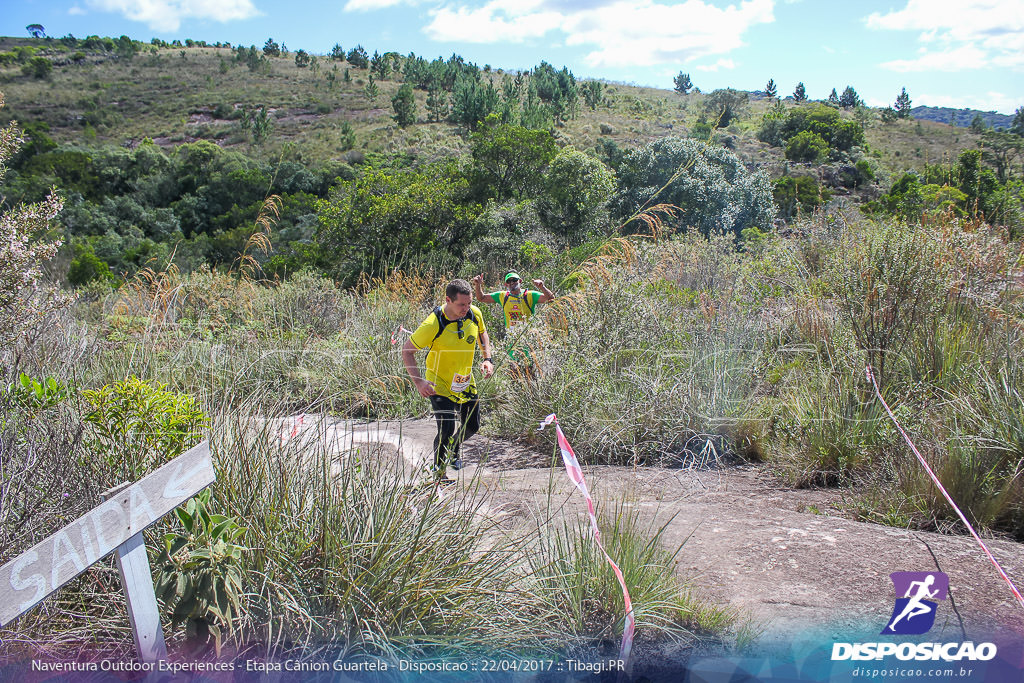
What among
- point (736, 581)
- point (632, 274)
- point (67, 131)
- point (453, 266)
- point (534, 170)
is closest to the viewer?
point (736, 581)

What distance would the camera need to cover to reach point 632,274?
24.7 ft

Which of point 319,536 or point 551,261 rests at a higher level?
point 551,261

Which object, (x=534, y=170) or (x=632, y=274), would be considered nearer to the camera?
(x=632, y=274)

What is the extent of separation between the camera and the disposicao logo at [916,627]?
9.09 ft

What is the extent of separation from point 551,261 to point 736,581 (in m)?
9.15

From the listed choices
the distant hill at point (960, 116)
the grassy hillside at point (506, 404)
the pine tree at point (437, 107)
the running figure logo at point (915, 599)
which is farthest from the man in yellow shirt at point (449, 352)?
the pine tree at point (437, 107)

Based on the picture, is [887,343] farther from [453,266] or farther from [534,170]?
[534,170]

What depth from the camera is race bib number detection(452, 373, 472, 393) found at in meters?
5.57

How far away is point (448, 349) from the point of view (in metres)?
5.72

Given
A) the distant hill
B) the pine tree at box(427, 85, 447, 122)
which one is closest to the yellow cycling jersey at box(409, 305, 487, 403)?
the distant hill

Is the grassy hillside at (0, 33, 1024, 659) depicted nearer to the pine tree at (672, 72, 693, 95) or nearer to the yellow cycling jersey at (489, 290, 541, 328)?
the yellow cycling jersey at (489, 290, 541, 328)

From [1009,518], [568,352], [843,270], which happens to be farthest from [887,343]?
[568,352]

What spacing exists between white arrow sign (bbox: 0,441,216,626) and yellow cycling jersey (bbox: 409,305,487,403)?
3152 mm

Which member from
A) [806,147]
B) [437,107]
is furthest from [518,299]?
[437,107]
